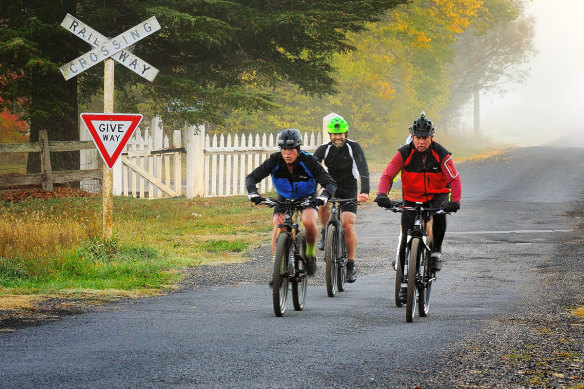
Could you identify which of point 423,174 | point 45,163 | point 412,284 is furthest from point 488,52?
point 412,284

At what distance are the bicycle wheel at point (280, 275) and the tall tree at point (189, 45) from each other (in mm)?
8304

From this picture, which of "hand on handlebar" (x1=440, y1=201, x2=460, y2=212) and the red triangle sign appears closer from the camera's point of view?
"hand on handlebar" (x1=440, y1=201, x2=460, y2=212)

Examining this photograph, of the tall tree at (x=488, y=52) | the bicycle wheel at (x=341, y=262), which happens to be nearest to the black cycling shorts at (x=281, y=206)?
the bicycle wheel at (x=341, y=262)

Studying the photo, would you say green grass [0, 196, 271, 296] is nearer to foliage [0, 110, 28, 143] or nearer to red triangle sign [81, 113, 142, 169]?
red triangle sign [81, 113, 142, 169]

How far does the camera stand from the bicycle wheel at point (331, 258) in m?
10.0

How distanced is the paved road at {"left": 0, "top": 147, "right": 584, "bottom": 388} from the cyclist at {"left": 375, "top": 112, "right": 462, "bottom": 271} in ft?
3.72

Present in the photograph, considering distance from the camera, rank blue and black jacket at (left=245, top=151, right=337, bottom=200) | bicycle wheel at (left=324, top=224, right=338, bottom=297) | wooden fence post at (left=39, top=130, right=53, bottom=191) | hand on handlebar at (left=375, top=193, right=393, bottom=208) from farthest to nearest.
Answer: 1. wooden fence post at (left=39, top=130, right=53, bottom=191)
2. bicycle wheel at (left=324, top=224, right=338, bottom=297)
3. blue and black jacket at (left=245, top=151, right=337, bottom=200)
4. hand on handlebar at (left=375, top=193, right=393, bottom=208)

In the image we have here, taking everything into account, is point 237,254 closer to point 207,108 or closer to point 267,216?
point 207,108

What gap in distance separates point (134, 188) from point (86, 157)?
1.43 metres

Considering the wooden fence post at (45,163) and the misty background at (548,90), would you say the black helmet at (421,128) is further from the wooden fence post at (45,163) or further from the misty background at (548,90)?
the misty background at (548,90)

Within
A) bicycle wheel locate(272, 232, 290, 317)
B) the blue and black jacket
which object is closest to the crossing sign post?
the blue and black jacket

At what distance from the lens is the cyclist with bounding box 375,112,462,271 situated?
852 centimetres

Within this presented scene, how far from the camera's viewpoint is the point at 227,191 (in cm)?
2364

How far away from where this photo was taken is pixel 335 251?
405 inches
